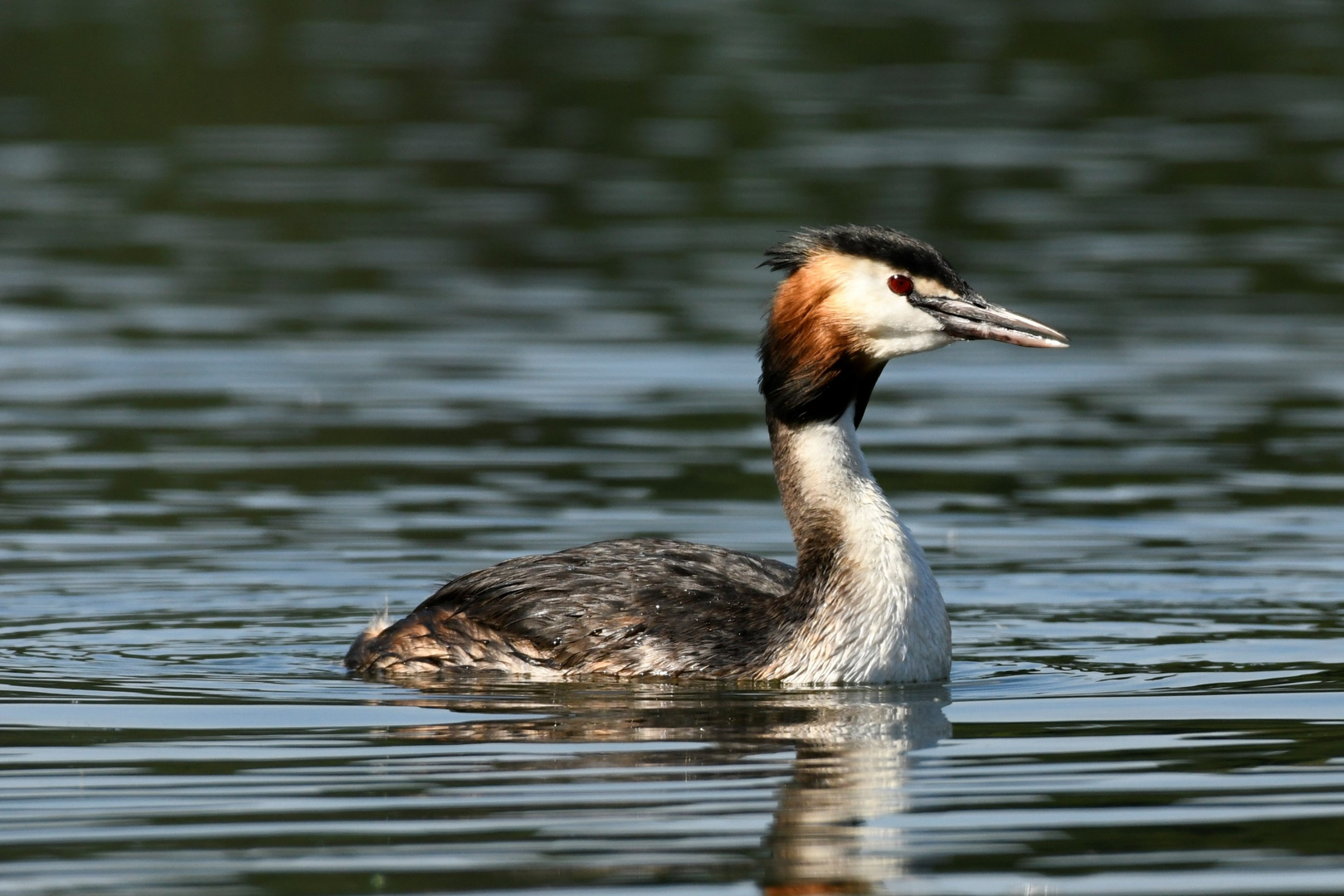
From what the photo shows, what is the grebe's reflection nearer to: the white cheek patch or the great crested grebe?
the great crested grebe

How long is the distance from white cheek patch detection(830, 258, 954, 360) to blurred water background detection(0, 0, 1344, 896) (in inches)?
58.6

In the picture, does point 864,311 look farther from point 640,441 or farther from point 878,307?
point 640,441

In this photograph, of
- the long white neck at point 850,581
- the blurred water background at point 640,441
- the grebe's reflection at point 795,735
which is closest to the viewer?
the grebe's reflection at point 795,735

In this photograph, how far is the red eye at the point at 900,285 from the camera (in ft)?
34.2

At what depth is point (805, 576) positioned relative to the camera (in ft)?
35.0

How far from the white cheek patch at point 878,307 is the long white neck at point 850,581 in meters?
0.53

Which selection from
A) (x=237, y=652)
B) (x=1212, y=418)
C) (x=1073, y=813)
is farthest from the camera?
(x=1212, y=418)

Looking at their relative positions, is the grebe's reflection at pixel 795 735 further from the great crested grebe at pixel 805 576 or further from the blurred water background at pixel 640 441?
the great crested grebe at pixel 805 576

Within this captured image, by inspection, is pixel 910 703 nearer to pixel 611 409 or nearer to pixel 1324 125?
pixel 611 409

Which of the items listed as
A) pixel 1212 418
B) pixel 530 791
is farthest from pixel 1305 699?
pixel 1212 418

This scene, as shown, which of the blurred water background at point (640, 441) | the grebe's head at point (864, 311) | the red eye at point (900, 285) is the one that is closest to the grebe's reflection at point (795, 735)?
the blurred water background at point (640, 441)

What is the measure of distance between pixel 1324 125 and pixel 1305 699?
72.8ft

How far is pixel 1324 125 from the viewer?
30.9 meters

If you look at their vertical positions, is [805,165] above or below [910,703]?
above
